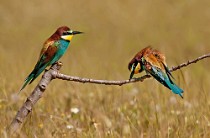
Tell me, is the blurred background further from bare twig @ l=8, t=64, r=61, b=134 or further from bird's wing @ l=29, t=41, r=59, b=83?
bird's wing @ l=29, t=41, r=59, b=83

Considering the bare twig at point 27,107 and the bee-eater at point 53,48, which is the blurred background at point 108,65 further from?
the bee-eater at point 53,48

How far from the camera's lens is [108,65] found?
10125mm

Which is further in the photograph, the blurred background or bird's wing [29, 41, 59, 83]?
the blurred background

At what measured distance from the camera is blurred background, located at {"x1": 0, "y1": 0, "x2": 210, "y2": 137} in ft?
16.9

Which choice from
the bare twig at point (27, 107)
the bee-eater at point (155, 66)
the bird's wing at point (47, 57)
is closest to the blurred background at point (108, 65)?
the bare twig at point (27, 107)

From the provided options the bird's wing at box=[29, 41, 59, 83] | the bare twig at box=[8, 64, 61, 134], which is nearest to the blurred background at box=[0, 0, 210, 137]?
the bare twig at box=[8, 64, 61, 134]

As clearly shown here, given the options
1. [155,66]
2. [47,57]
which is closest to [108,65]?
→ [47,57]

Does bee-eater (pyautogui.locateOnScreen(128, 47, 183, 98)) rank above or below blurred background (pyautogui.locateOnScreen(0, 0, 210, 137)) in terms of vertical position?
below

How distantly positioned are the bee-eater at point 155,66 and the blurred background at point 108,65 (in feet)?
1.67

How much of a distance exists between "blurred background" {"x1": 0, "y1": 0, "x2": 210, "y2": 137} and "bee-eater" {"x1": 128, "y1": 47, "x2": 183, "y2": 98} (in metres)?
0.51

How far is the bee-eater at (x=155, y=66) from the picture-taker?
4.11 meters

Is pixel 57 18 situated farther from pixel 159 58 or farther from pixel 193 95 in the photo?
pixel 159 58

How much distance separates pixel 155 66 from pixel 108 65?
5.99 meters

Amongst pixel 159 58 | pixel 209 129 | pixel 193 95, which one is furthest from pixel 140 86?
pixel 159 58
